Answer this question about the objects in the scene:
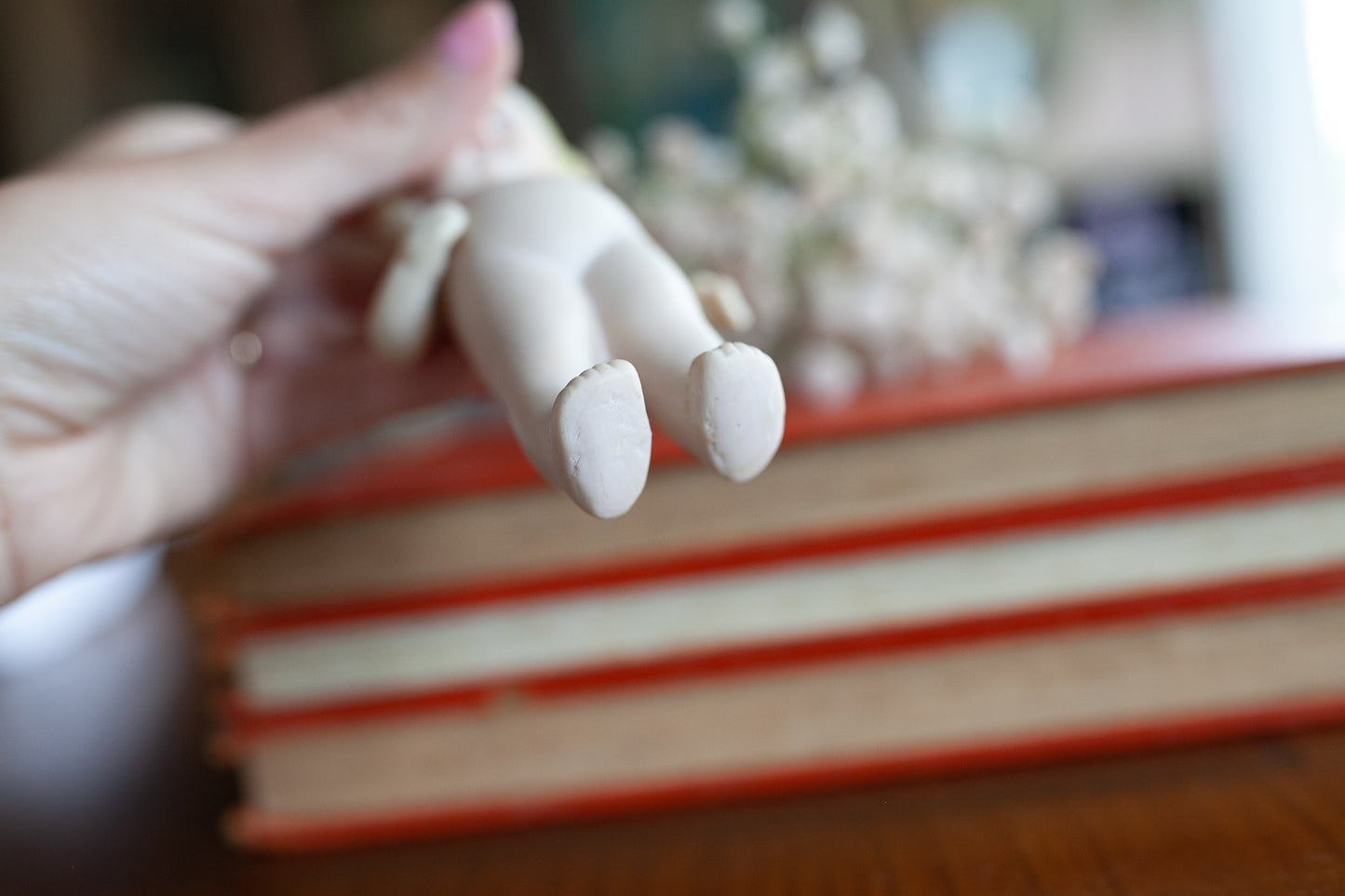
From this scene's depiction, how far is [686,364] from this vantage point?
36cm

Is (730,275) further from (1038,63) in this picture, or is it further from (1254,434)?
(1038,63)

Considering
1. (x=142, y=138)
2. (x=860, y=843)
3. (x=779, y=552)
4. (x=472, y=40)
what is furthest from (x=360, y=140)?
(x=860, y=843)

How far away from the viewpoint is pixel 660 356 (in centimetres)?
37

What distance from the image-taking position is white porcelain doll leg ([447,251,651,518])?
1.03ft

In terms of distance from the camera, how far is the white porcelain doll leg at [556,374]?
1.03 feet

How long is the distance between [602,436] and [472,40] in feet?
0.96

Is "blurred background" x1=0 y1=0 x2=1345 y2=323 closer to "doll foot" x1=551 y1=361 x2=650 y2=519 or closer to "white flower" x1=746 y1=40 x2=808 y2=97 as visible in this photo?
"white flower" x1=746 y1=40 x2=808 y2=97

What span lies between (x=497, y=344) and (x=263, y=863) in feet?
1.05

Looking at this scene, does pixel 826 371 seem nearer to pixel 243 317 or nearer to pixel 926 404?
pixel 926 404

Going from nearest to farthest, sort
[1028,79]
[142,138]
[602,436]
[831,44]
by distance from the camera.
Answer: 1. [602,436]
2. [142,138]
3. [831,44]
4. [1028,79]

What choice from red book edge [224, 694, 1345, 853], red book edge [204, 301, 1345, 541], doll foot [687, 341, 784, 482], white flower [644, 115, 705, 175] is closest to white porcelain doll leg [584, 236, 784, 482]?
doll foot [687, 341, 784, 482]

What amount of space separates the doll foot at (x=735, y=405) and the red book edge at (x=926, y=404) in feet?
0.65

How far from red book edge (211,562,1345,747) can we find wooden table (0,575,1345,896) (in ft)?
0.21

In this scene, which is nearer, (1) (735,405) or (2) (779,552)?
(1) (735,405)
